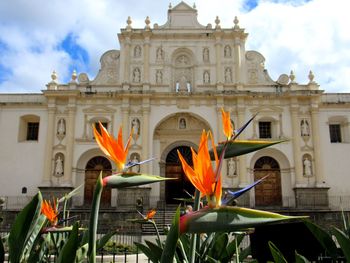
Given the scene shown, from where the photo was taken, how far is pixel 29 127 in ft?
65.7

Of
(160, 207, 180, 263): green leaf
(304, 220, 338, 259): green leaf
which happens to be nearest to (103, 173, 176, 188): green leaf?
(160, 207, 180, 263): green leaf

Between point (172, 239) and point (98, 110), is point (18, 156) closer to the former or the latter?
point (98, 110)

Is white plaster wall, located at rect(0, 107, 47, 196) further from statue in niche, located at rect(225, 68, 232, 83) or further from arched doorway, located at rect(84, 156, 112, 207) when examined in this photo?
statue in niche, located at rect(225, 68, 232, 83)

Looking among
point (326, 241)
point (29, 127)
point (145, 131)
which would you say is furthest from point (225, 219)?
point (29, 127)

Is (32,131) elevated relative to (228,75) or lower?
lower

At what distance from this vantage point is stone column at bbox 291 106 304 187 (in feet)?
58.9

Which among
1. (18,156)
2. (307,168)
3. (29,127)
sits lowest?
(307,168)

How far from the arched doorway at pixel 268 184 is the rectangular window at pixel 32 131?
11460mm

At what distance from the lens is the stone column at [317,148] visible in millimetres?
17812

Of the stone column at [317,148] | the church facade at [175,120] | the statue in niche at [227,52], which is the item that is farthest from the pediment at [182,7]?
the stone column at [317,148]

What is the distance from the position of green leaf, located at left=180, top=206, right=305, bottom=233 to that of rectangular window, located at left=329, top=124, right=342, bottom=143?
20.0 meters

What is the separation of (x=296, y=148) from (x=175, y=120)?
20.7 feet

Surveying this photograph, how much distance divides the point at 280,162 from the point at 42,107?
1235cm

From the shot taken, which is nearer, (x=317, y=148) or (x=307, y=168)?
(x=307, y=168)
